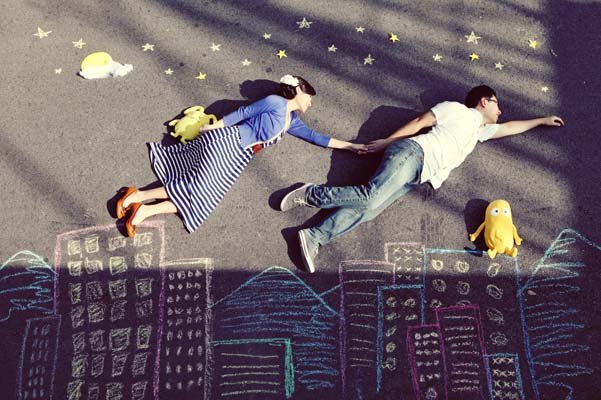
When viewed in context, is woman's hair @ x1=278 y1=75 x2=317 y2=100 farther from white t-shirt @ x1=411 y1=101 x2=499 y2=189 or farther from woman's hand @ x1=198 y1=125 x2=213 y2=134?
white t-shirt @ x1=411 y1=101 x2=499 y2=189

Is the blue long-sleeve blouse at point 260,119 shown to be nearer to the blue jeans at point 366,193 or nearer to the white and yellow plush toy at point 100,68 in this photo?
the blue jeans at point 366,193

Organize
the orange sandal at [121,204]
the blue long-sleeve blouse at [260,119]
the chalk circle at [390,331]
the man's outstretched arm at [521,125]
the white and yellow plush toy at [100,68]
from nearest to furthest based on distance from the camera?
the chalk circle at [390,331] < the orange sandal at [121,204] < the blue long-sleeve blouse at [260,119] < the man's outstretched arm at [521,125] < the white and yellow plush toy at [100,68]

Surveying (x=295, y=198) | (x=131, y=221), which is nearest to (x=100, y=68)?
(x=131, y=221)

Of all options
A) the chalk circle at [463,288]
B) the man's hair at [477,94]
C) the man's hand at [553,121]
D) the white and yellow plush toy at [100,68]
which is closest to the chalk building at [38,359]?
the white and yellow plush toy at [100,68]

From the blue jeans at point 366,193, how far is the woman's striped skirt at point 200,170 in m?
0.69

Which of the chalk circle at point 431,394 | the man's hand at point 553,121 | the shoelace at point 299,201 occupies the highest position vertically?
the man's hand at point 553,121

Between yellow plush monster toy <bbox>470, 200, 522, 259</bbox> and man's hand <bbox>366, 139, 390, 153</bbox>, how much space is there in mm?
974

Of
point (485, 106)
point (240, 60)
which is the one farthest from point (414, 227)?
point (240, 60)

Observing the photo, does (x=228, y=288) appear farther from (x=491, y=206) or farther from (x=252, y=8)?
(x=252, y=8)

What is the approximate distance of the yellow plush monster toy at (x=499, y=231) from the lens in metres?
3.94

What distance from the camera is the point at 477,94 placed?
13.8ft

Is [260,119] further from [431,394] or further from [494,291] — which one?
[431,394]

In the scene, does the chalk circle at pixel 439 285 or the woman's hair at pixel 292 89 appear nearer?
the chalk circle at pixel 439 285

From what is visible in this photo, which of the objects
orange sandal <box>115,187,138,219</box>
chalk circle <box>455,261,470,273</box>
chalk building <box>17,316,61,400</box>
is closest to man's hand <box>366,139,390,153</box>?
chalk circle <box>455,261,470,273</box>
